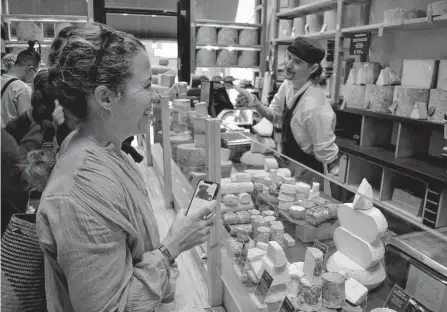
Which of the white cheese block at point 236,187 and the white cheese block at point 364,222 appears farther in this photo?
the white cheese block at point 236,187

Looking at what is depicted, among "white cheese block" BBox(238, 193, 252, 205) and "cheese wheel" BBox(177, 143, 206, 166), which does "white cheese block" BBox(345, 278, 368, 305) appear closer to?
"white cheese block" BBox(238, 193, 252, 205)

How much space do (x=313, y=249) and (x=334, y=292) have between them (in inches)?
6.1

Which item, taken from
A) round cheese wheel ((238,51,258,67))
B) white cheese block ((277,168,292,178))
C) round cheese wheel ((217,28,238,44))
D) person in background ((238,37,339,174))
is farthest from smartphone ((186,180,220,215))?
round cheese wheel ((238,51,258,67))

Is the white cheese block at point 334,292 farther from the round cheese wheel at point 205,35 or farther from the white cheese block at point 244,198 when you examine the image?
the round cheese wheel at point 205,35

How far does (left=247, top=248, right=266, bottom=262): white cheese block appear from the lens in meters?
1.40

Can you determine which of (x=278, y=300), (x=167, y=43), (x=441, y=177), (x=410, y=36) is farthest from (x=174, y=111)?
(x=167, y=43)

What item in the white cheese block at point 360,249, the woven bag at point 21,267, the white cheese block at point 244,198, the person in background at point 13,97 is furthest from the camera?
the person in background at point 13,97

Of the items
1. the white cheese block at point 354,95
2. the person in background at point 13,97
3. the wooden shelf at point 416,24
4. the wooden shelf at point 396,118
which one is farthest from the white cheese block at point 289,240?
the person in background at point 13,97

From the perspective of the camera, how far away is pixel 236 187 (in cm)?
192

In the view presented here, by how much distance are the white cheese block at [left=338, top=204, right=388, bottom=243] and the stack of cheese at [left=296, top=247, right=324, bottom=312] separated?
6.8 inches

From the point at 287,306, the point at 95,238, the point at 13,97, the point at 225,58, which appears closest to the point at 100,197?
the point at 95,238

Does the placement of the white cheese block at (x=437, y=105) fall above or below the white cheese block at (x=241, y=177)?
above

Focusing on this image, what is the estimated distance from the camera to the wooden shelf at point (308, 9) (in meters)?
4.27

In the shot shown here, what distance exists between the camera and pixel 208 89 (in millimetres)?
3662
